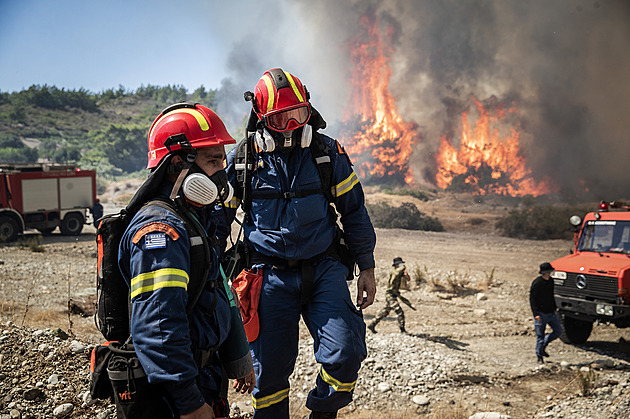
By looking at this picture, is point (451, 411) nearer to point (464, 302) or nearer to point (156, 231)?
point (156, 231)

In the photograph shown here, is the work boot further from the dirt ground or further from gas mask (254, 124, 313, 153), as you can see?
the dirt ground

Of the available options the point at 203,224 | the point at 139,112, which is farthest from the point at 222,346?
the point at 139,112

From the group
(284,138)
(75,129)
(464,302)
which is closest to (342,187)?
(284,138)

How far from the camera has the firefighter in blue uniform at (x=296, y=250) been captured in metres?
2.97

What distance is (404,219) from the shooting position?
78.5 feet

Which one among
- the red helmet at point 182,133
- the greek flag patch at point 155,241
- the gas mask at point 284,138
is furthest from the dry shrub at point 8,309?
the greek flag patch at point 155,241

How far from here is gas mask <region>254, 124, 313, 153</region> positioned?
321cm

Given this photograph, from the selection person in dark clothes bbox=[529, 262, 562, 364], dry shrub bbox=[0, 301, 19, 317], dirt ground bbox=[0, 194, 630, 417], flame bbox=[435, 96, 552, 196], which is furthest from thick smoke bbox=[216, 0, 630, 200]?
dry shrub bbox=[0, 301, 19, 317]

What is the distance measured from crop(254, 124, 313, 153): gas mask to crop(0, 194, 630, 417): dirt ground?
2881mm

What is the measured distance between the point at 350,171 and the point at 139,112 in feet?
260

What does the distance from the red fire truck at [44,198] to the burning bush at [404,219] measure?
42.4 ft

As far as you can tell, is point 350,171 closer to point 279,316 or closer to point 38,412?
point 279,316

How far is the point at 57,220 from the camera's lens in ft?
62.6

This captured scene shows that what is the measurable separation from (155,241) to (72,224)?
20.0m
